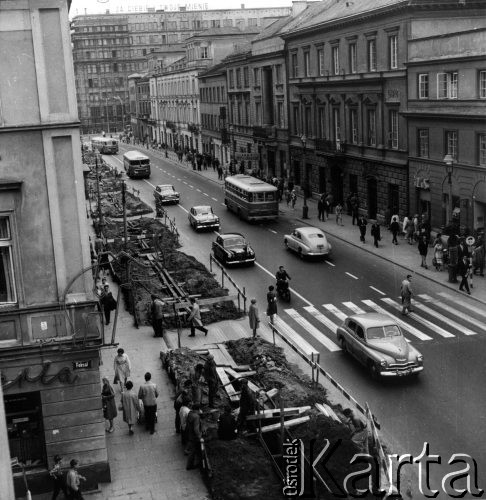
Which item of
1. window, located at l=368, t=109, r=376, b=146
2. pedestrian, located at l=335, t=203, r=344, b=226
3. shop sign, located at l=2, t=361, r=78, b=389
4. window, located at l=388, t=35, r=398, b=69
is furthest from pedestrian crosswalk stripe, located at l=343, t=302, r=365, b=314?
window, located at l=368, t=109, r=376, b=146

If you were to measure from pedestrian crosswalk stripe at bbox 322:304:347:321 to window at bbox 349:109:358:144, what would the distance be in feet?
74.0

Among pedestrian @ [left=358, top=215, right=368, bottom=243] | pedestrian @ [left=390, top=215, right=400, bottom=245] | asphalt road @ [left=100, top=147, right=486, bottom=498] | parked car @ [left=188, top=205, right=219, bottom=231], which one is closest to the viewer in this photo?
asphalt road @ [left=100, top=147, right=486, bottom=498]

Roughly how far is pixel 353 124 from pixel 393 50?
7.31 metres

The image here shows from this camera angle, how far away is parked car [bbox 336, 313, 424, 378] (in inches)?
857

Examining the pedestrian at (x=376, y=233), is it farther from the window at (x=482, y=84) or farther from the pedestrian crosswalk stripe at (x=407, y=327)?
the pedestrian crosswalk stripe at (x=407, y=327)

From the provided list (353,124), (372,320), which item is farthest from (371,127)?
(372,320)

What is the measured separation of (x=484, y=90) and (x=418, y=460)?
22718mm

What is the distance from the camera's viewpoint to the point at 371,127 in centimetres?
4806

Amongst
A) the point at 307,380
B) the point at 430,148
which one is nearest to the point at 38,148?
the point at 307,380

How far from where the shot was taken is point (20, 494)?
16.7m

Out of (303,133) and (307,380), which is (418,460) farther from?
(303,133)

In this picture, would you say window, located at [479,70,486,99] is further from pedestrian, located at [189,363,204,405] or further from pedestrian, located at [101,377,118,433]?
pedestrian, located at [101,377,118,433]

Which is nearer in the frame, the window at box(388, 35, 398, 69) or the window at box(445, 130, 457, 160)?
the window at box(445, 130, 457, 160)

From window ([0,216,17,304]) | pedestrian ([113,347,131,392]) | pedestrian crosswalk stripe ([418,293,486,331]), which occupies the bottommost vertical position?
pedestrian crosswalk stripe ([418,293,486,331])
